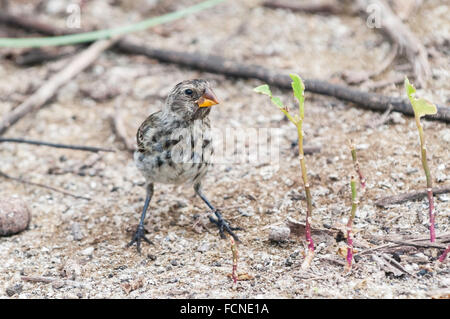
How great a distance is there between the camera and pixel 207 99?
4461 millimetres

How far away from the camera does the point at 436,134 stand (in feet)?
16.4

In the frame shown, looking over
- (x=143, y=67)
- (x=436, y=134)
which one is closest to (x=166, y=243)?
(x=436, y=134)

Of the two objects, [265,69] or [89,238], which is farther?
[265,69]

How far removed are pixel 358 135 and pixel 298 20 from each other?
2580 mm

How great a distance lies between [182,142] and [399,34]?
3.07 meters

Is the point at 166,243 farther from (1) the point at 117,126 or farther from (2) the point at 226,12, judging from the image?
(2) the point at 226,12

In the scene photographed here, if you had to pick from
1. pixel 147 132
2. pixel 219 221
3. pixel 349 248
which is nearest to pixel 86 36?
pixel 147 132

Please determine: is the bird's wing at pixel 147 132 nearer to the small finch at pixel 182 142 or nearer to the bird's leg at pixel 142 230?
the small finch at pixel 182 142

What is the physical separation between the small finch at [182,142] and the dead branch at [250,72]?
1.67 m

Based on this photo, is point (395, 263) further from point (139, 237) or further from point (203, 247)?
point (139, 237)

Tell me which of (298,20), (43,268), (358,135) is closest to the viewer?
(43,268)

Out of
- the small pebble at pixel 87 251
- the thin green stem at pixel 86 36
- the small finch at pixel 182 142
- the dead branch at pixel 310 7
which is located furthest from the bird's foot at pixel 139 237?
the dead branch at pixel 310 7

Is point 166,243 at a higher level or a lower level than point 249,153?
lower

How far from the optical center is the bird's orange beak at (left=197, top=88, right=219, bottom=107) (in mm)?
4434
